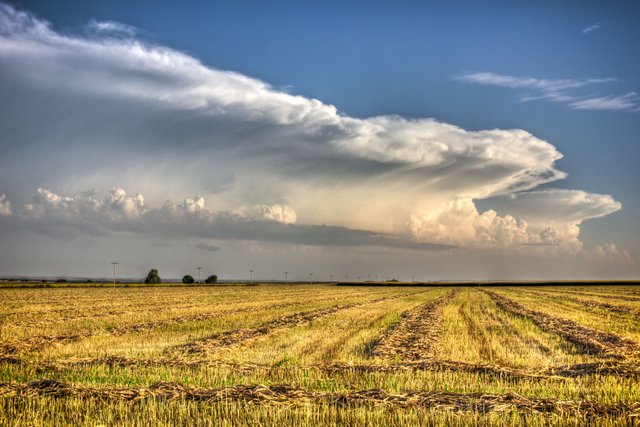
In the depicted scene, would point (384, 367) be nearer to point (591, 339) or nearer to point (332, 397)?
point (332, 397)

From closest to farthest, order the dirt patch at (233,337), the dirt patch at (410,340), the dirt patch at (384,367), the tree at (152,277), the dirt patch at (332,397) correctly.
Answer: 1. the dirt patch at (332,397)
2. the dirt patch at (384,367)
3. the dirt patch at (410,340)
4. the dirt patch at (233,337)
5. the tree at (152,277)

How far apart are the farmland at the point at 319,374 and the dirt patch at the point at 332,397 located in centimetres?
3

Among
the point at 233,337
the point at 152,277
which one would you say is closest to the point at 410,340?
the point at 233,337

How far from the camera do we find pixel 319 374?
1239cm

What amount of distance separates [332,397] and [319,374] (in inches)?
119

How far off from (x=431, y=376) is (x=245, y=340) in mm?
8544

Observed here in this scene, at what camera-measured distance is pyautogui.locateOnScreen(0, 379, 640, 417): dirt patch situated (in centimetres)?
880

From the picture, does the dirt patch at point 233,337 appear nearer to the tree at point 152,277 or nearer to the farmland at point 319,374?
the farmland at point 319,374

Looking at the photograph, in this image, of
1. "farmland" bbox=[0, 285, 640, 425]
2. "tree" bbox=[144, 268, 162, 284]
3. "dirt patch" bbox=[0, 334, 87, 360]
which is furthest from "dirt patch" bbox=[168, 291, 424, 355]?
"tree" bbox=[144, 268, 162, 284]

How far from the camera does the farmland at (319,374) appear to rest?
865 centimetres

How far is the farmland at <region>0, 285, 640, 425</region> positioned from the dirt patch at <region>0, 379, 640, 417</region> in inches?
1.2

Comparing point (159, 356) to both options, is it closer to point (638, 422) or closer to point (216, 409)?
point (216, 409)

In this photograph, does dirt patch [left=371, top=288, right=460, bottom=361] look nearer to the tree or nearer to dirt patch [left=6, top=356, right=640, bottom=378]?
dirt patch [left=6, top=356, right=640, bottom=378]

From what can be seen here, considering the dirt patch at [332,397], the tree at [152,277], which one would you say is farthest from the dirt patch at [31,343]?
the tree at [152,277]
